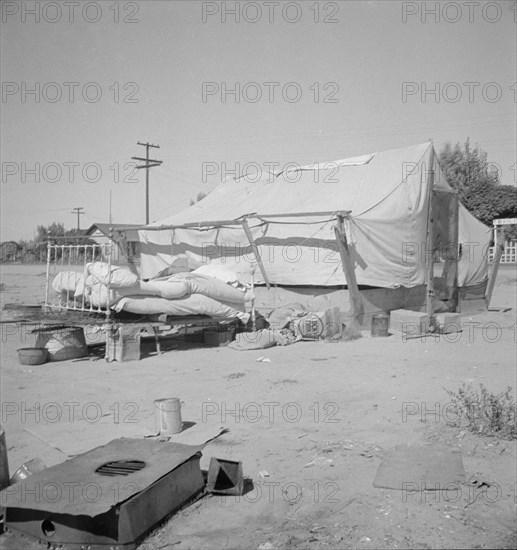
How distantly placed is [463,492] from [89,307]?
6.82 meters

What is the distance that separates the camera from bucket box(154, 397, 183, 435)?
5371 millimetres

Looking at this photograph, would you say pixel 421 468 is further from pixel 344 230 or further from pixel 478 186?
pixel 478 186

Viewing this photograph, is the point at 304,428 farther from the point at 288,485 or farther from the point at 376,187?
the point at 376,187

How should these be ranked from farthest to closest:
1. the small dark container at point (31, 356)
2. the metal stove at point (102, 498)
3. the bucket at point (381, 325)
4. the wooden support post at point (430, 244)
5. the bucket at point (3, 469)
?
the wooden support post at point (430, 244), the bucket at point (381, 325), the small dark container at point (31, 356), the bucket at point (3, 469), the metal stove at point (102, 498)

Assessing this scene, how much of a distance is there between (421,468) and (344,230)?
697 cm

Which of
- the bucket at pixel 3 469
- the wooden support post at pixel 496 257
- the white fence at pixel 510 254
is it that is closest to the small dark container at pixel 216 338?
the bucket at pixel 3 469

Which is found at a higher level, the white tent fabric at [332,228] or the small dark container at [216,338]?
the white tent fabric at [332,228]

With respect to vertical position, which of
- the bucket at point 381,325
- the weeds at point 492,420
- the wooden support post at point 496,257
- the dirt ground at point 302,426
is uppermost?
the wooden support post at point 496,257

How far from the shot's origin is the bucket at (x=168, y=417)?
5.37 meters

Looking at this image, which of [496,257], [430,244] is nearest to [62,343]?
[430,244]

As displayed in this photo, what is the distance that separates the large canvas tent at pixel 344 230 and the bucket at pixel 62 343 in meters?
3.71

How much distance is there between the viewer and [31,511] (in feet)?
11.4

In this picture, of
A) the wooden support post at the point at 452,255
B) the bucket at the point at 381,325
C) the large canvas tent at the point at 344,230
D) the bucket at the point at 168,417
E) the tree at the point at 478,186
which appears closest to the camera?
the bucket at the point at 168,417

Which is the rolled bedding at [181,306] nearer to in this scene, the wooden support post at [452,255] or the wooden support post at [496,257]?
the wooden support post at [452,255]
